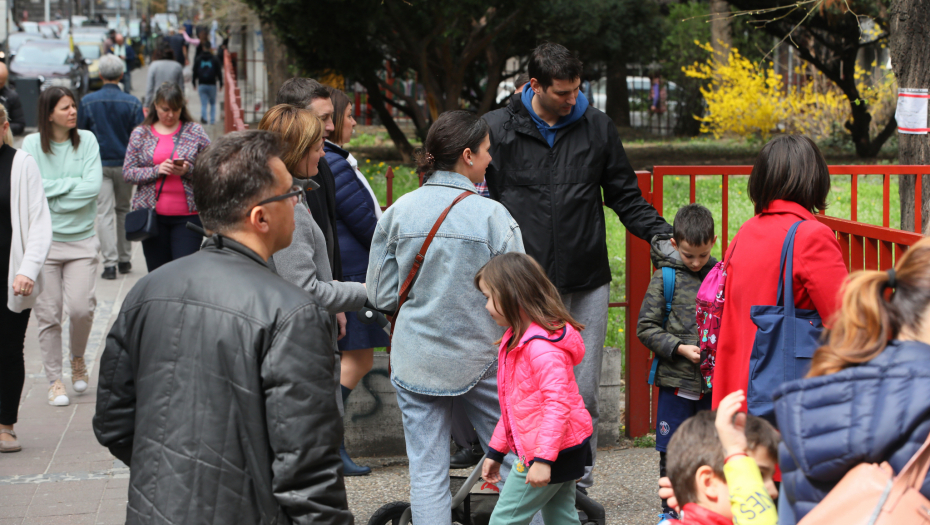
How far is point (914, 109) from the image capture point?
600 cm

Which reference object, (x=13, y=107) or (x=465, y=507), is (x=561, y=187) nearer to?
(x=465, y=507)

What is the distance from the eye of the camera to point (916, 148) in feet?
20.1

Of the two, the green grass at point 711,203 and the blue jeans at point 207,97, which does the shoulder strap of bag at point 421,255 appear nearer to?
the green grass at point 711,203

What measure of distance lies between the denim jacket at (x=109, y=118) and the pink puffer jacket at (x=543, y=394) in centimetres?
630

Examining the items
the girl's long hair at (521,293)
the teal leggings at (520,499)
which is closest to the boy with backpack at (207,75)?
the girl's long hair at (521,293)

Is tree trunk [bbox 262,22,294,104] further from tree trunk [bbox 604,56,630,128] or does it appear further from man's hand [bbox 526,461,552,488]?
man's hand [bbox 526,461,552,488]


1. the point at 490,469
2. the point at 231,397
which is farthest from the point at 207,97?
the point at 231,397

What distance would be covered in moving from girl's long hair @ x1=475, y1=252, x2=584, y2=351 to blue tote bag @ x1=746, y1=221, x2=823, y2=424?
58cm

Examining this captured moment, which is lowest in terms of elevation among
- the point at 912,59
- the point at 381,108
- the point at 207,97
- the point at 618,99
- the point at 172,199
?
the point at 172,199

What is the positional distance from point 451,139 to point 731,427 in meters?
1.53

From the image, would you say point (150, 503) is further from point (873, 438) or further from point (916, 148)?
point (916, 148)

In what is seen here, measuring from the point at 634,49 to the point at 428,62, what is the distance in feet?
21.9

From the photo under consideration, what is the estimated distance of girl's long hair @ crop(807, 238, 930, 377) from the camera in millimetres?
1799

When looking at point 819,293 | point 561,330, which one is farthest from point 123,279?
point 819,293
